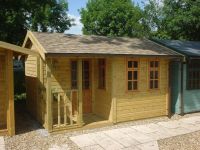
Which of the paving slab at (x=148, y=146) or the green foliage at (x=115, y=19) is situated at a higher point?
the green foliage at (x=115, y=19)

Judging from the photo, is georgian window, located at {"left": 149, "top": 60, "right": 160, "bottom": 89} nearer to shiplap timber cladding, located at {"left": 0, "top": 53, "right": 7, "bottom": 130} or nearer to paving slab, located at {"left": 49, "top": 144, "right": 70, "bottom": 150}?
paving slab, located at {"left": 49, "top": 144, "right": 70, "bottom": 150}

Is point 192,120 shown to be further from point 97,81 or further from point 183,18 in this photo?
point 183,18

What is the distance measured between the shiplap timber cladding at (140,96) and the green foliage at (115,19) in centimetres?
2377

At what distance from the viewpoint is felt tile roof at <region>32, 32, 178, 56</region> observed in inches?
357

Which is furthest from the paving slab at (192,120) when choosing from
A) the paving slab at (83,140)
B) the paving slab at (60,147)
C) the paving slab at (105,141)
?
the paving slab at (60,147)

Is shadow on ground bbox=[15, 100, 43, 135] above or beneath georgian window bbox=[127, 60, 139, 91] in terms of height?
beneath

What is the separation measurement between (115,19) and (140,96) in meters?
26.6

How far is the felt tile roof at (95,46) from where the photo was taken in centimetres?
906

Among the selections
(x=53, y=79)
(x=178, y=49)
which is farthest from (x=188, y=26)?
(x=53, y=79)

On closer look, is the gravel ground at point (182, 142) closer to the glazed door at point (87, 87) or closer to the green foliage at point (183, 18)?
the glazed door at point (87, 87)

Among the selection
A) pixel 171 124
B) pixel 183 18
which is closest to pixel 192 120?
pixel 171 124

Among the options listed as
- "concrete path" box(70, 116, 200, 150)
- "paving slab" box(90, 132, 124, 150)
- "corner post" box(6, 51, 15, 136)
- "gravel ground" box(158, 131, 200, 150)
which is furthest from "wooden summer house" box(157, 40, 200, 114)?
"corner post" box(6, 51, 15, 136)

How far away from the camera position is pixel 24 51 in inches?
326

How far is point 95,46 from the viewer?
33.1 ft
